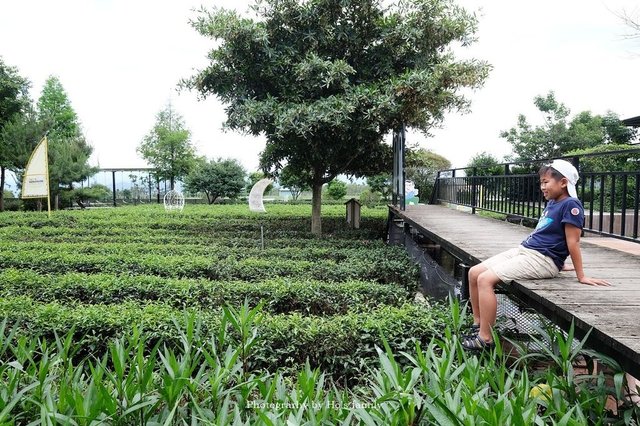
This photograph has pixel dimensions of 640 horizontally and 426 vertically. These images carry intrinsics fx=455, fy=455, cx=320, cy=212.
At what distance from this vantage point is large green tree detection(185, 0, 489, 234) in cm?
915

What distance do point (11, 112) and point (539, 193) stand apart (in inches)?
951

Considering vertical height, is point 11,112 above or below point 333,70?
above

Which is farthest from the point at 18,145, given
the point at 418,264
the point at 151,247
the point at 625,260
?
the point at 625,260

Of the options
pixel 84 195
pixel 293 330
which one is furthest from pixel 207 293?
pixel 84 195

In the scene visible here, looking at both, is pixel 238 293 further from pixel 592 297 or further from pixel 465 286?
pixel 592 297

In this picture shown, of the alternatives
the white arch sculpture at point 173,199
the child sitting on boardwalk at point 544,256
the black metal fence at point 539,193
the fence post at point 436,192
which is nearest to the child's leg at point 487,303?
the child sitting on boardwalk at point 544,256

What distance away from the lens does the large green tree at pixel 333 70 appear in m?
9.15

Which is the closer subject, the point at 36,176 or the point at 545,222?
the point at 545,222

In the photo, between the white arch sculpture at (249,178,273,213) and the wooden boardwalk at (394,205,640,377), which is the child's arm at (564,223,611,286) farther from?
the white arch sculpture at (249,178,273,213)

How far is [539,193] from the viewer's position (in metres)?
5.78

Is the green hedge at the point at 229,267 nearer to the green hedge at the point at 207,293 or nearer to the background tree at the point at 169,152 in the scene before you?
the green hedge at the point at 207,293

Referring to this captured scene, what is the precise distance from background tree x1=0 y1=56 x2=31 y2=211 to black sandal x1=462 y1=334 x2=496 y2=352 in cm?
2305

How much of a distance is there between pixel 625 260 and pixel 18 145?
925 inches

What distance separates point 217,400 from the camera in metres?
2.19
